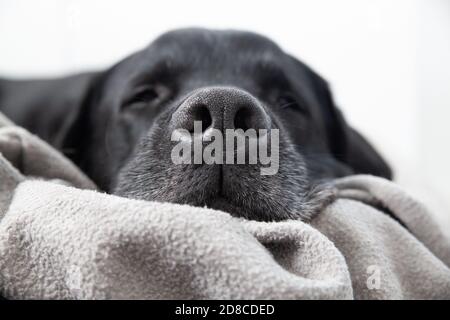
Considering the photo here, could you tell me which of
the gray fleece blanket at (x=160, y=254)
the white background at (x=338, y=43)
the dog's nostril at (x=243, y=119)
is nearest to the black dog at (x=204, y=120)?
the dog's nostril at (x=243, y=119)

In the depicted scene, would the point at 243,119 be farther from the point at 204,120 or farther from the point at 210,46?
the point at 210,46

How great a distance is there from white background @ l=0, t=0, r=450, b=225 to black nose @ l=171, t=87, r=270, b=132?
1376 millimetres

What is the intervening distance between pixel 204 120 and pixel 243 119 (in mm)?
72

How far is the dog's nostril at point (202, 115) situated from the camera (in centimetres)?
93

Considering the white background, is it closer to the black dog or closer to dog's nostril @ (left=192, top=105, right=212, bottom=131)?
the black dog

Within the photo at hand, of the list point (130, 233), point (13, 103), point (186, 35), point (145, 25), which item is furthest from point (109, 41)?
point (130, 233)

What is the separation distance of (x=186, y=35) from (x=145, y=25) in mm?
979

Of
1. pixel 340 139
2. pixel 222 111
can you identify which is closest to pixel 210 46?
pixel 340 139

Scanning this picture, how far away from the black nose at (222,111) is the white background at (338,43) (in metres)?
1.38

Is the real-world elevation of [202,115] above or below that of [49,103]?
above

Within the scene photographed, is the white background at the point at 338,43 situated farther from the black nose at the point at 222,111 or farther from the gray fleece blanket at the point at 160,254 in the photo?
the gray fleece blanket at the point at 160,254

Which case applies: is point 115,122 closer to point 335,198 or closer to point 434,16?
point 335,198

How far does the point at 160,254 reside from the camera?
2.11ft

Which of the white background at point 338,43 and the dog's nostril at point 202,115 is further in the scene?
the white background at point 338,43
